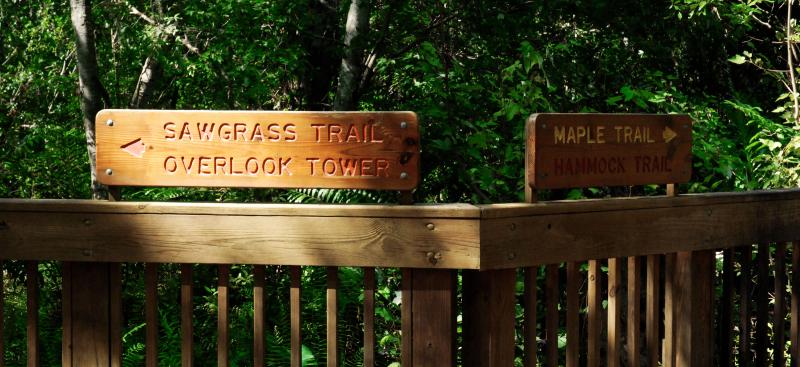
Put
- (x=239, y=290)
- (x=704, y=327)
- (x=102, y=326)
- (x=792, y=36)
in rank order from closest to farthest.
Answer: (x=102, y=326) < (x=704, y=327) < (x=239, y=290) < (x=792, y=36)

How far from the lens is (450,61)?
7.32 meters

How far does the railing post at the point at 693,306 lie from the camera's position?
142 inches

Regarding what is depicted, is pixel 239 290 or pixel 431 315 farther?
pixel 239 290

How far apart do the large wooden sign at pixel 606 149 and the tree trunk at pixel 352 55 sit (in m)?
3.63

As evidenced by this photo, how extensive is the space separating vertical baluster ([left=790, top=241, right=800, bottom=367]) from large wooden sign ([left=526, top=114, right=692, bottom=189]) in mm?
998

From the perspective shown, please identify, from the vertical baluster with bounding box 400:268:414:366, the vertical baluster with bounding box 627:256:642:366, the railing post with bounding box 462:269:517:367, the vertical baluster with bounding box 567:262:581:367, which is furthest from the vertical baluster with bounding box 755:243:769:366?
the vertical baluster with bounding box 400:268:414:366

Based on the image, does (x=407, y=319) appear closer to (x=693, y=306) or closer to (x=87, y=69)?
(x=693, y=306)

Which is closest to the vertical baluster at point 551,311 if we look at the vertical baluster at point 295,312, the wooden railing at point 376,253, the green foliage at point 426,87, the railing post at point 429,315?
the wooden railing at point 376,253

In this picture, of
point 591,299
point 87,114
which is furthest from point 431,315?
point 87,114

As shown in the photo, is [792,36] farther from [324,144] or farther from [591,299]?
[324,144]

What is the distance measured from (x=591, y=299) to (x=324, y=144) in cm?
114

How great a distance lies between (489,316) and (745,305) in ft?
5.29

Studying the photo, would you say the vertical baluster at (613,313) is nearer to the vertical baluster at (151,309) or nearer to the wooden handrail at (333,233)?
the wooden handrail at (333,233)

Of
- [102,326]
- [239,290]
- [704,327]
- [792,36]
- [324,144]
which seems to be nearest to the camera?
[324,144]
